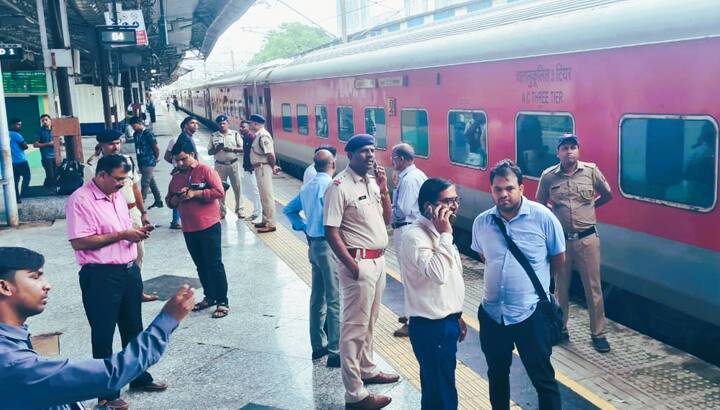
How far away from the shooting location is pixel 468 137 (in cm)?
802

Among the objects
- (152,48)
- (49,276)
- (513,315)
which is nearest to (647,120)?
(513,315)

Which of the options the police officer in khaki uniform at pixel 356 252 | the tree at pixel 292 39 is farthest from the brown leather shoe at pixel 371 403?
the tree at pixel 292 39

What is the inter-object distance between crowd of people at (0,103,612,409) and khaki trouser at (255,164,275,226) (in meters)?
3.49

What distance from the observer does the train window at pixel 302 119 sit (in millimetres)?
14768

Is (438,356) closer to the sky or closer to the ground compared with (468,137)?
closer to the ground

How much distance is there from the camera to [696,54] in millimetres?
4852

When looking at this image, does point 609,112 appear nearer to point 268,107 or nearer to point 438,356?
point 438,356

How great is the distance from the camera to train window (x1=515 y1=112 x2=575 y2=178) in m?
6.40

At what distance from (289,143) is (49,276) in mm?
9380

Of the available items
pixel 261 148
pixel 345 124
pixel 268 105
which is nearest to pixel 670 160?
pixel 261 148

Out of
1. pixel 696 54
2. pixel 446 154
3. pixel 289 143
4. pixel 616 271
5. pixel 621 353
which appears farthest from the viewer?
pixel 289 143

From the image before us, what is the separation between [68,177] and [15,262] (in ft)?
32.0

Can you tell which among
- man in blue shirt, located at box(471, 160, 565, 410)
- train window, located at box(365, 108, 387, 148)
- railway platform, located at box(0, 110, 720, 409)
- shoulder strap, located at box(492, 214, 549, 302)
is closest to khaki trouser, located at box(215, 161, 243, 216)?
train window, located at box(365, 108, 387, 148)

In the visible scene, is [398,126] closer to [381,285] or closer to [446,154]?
[446,154]
